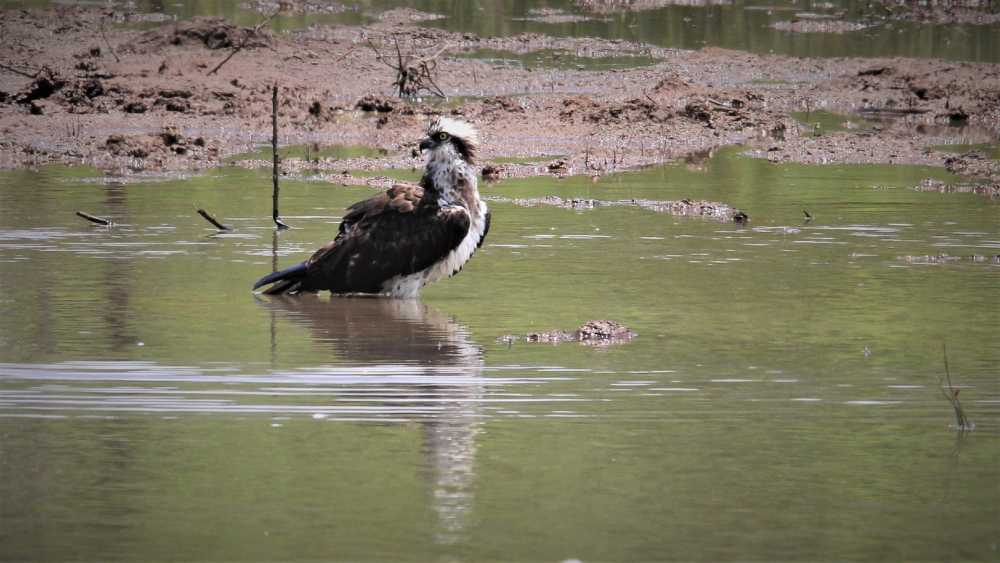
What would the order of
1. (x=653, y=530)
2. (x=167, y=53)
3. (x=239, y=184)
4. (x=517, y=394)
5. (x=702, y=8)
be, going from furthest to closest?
(x=702, y=8), (x=167, y=53), (x=239, y=184), (x=517, y=394), (x=653, y=530)

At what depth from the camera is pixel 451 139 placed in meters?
10.8

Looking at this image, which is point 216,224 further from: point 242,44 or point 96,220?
point 242,44

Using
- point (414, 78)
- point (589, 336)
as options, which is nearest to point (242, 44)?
point (414, 78)

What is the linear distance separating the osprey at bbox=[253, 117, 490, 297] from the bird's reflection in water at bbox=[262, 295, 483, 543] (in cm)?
13

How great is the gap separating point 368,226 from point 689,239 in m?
2.78

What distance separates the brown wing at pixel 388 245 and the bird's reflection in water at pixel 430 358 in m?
0.14

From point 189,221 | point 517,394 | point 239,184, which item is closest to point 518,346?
point 517,394

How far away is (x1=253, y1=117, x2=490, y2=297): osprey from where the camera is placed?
10562 millimetres

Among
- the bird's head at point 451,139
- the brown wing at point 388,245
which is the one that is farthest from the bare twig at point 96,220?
the bird's head at point 451,139

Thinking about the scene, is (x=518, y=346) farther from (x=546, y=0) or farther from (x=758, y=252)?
(x=546, y=0)

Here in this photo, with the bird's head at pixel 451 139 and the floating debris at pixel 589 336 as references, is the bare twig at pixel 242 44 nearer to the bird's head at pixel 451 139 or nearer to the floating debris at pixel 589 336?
the bird's head at pixel 451 139

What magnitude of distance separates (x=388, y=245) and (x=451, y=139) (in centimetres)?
76

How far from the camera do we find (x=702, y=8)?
3167 centimetres

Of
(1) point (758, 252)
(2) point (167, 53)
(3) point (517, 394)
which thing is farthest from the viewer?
(2) point (167, 53)
